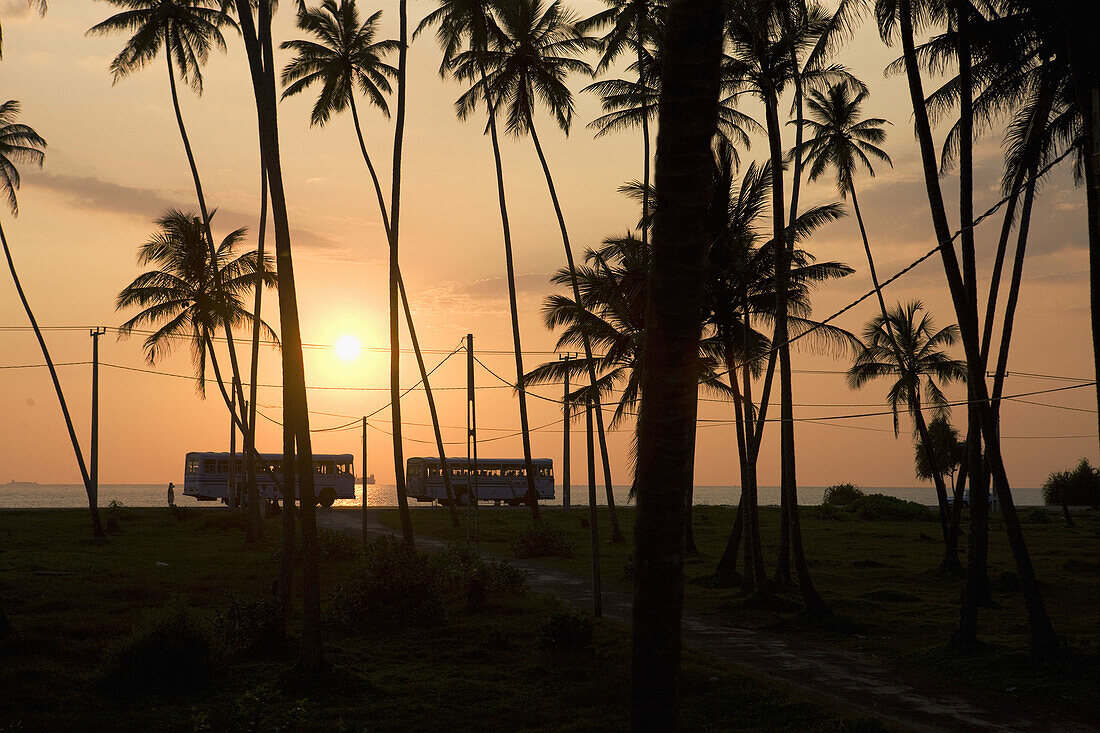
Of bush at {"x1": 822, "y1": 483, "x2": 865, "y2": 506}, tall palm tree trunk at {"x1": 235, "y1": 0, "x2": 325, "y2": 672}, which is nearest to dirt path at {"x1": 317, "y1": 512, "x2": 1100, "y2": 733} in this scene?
tall palm tree trunk at {"x1": 235, "y1": 0, "x2": 325, "y2": 672}

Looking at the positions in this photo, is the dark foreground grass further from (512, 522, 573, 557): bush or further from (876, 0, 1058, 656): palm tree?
(512, 522, 573, 557): bush

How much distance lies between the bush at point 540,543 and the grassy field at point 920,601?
2.13ft

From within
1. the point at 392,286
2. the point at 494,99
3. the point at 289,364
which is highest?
the point at 494,99

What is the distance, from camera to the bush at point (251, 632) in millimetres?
13477

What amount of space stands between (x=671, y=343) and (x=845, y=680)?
31.4 feet

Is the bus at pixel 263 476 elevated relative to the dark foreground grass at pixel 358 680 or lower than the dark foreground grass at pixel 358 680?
elevated

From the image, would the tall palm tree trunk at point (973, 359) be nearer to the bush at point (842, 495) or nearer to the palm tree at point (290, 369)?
A: the palm tree at point (290, 369)

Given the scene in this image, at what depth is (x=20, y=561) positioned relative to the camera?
2336 cm

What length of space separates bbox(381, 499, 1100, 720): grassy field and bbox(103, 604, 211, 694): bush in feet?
36.2

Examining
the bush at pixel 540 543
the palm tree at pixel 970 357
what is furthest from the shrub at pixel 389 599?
the bush at pixel 540 543

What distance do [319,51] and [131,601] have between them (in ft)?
71.3

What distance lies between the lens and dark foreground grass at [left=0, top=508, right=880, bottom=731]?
9625mm

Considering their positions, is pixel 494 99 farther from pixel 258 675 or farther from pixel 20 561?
pixel 258 675

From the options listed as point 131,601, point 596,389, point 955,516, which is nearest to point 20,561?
point 131,601
